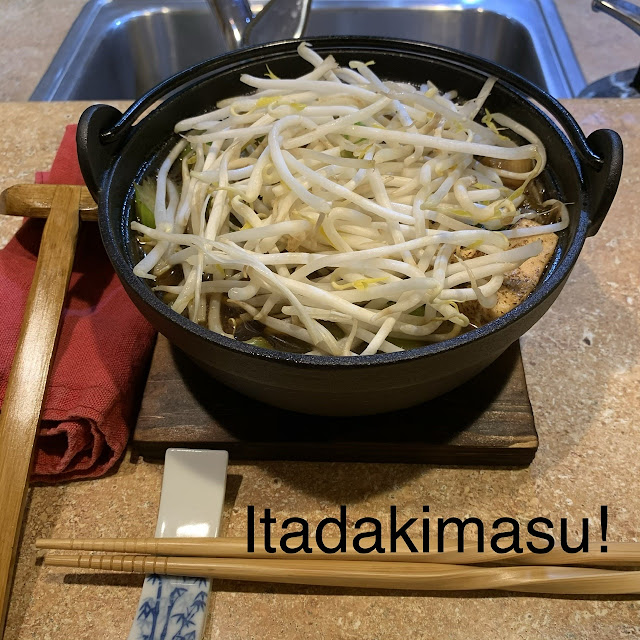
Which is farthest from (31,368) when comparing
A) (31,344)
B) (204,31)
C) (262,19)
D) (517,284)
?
(204,31)

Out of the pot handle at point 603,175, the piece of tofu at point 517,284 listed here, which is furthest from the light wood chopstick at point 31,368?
the pot handle at point 603,175

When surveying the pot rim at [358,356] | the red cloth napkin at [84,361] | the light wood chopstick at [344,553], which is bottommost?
the light wood chopstick at [344,553]

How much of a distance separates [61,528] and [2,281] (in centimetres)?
49

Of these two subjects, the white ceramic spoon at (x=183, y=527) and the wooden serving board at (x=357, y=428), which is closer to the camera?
the white ceramic spoon at (x=183, y=527)

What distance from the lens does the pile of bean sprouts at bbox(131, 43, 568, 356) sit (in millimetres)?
843

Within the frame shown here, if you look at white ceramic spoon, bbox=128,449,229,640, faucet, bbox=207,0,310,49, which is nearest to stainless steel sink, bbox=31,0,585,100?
faucet, bbox=207,0,310,49

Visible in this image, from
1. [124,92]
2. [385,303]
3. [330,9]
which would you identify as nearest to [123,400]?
[385,303]

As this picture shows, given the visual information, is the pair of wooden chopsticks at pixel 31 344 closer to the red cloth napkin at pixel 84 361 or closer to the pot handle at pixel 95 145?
the red cloth napkin at pixel 84 361

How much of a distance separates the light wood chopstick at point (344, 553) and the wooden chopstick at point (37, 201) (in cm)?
61

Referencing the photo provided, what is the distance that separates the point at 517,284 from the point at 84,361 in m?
0.71

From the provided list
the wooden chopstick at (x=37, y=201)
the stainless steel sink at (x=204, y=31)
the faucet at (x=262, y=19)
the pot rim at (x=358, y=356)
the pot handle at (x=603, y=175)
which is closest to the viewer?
the pot rim at (x=358, y=356)

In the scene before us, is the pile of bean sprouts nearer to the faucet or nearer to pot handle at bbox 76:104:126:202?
pot handle at bbox 76:104:126:202

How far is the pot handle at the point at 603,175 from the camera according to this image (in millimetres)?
802

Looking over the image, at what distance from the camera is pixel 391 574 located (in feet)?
2.65
